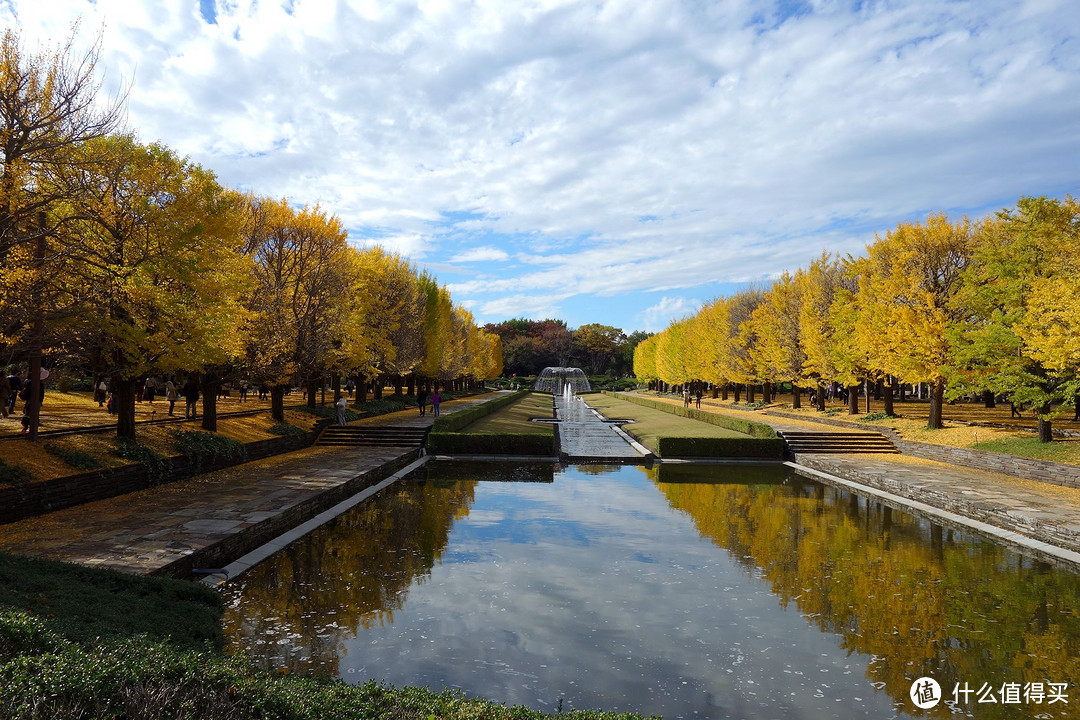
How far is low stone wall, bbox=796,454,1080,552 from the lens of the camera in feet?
35.8

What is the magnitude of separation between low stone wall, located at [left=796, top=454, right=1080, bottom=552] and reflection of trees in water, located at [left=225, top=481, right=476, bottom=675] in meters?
11.1

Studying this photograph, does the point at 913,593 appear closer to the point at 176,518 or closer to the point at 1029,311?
the point at 176,518

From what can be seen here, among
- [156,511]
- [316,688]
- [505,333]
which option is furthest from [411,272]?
[505,333]

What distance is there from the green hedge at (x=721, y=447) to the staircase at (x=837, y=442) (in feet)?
3.73

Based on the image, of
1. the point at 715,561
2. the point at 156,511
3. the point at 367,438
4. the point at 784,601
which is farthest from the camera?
the point at 367,438

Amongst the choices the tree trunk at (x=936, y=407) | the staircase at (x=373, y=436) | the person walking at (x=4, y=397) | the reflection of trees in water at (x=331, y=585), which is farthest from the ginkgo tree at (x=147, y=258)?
the tree trunk at (x=936, y=407)

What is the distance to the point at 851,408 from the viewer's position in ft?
112

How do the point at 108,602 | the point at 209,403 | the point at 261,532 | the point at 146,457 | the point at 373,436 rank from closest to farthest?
the point at 108,602 < the point at 261,532 < the point at 146,457 < the point at 209,403 < the point at 373,436

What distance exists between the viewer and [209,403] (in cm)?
1883

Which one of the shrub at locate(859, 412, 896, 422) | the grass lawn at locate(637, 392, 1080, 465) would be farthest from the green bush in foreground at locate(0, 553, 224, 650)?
the shrub at locate(859, 412, 896, 422)

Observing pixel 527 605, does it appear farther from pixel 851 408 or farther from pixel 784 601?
pixel 851 408

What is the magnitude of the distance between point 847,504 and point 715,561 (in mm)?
6952

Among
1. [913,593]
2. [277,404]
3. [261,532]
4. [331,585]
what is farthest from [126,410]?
[913,593]

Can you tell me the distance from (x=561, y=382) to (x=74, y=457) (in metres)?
83.0
